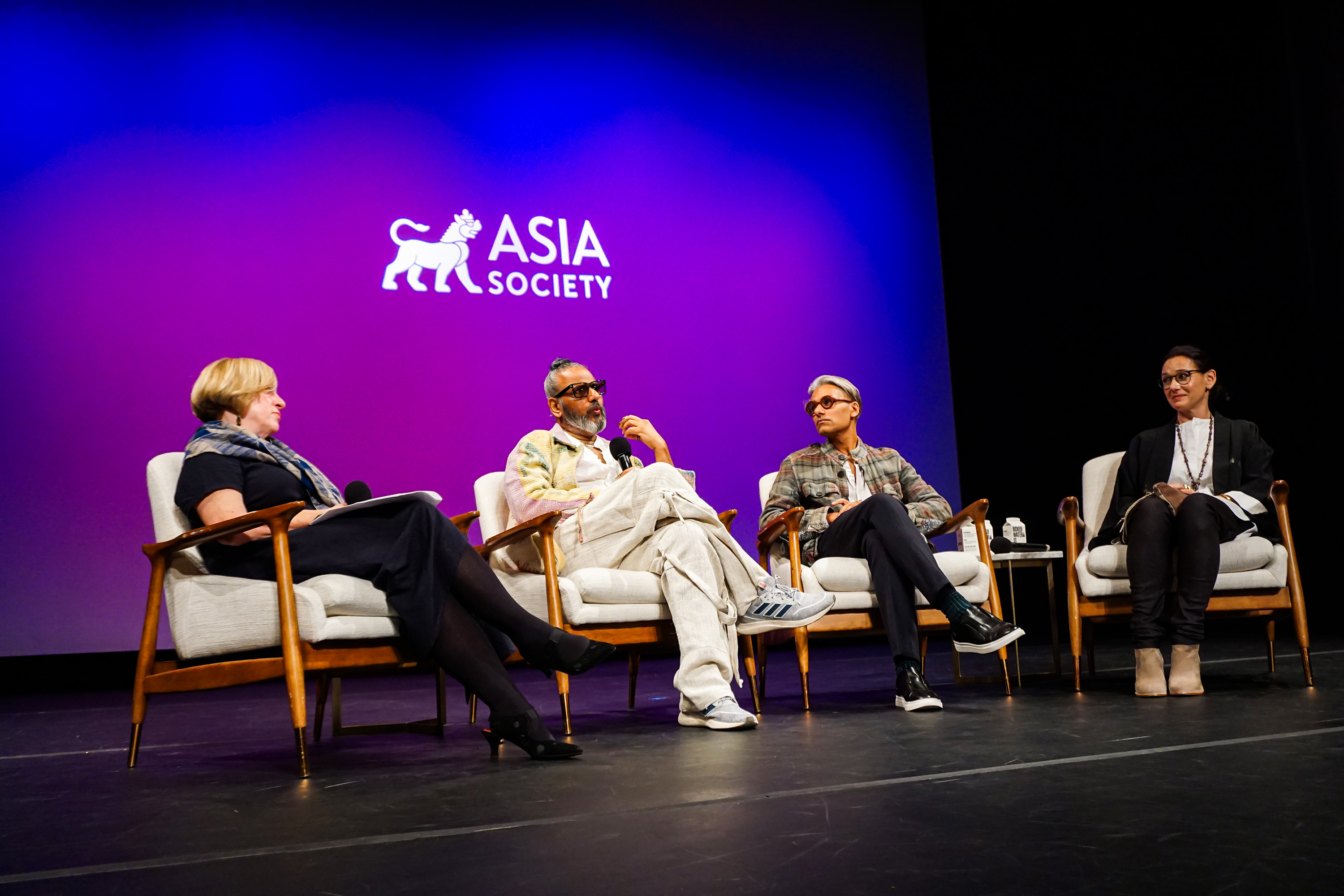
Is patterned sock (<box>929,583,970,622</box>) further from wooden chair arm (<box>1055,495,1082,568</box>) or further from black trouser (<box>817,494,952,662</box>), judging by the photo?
wooden chair arm (<box>1055,495,1082,568</box>)

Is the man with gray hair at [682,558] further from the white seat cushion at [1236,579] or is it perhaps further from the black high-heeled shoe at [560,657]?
the white seat cushion at [1236,579]

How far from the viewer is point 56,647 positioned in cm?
459

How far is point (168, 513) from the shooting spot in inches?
100

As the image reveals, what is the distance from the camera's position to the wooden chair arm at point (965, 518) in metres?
3.35

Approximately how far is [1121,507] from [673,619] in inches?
64.1

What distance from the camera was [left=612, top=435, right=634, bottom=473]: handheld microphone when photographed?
3396 millimetres

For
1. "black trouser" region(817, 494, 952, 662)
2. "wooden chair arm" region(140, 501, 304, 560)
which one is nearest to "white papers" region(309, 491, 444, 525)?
"wooden chair arm" region(140, 501, 304, 560)

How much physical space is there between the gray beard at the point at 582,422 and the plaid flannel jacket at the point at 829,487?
62 cm

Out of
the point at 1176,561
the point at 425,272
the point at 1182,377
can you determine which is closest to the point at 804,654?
the point at 1176,561

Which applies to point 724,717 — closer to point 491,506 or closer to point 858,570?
point 858,570

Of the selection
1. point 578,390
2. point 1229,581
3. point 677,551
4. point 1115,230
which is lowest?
point 1229,581

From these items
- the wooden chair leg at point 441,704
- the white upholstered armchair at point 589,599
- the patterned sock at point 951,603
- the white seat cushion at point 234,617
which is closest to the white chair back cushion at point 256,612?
the white seat cushion at point 234,617

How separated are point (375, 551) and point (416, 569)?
0.11 metres

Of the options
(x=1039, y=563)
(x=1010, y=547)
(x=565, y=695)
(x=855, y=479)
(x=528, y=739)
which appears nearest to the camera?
(x=528, y=739)
